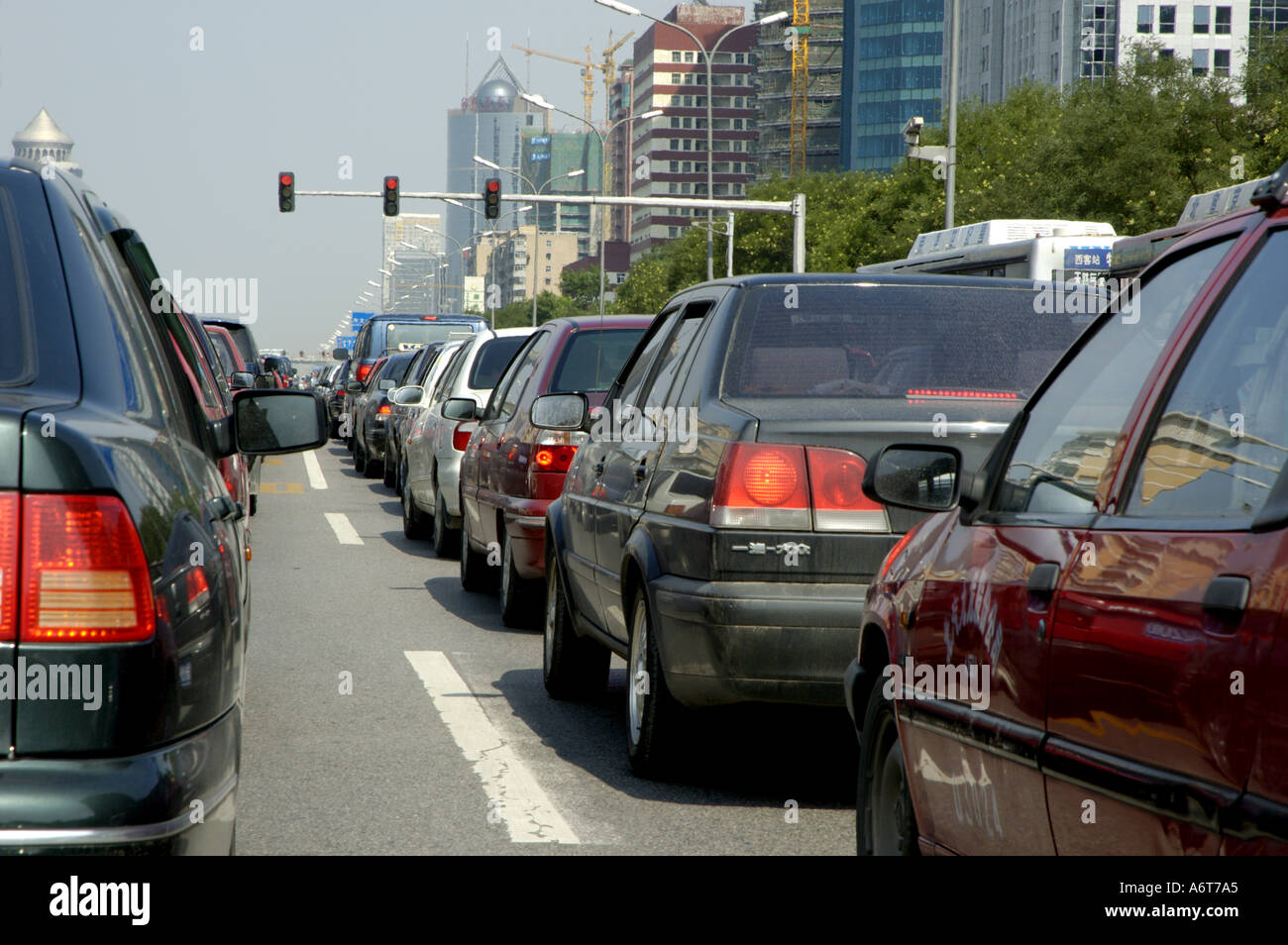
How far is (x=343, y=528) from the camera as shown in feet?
57.0

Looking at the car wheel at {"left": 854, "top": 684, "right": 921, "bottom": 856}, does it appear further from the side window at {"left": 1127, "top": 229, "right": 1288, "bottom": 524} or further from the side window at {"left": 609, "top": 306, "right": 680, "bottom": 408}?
the side window at {"left": 609, "top": 306, "right": 680, "bottom": 408}

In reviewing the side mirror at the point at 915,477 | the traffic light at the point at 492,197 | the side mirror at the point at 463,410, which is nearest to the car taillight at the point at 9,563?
the side mirror at the point at 915,477

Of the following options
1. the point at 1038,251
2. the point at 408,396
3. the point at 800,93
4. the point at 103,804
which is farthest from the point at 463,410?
the point at 800,93

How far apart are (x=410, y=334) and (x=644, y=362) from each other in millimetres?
30229

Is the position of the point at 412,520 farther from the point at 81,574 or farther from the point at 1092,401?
the point at 81,574

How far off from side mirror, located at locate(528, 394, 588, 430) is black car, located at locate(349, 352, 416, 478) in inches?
601

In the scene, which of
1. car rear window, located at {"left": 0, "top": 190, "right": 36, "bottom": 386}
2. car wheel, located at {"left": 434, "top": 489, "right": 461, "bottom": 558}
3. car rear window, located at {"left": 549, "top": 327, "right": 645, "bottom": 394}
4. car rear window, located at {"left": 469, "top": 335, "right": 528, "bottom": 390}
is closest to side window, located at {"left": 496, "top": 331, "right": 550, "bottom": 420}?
car rear window, located at {"left": 549, "top": 327, "right": 645, "bottom": 394}

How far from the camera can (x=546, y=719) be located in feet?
24.5

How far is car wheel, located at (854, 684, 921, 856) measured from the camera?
13.4 feet

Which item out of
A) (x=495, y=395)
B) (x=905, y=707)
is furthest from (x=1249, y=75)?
(x=905, y=707)

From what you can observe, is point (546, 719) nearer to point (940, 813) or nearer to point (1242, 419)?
point (940, 813)

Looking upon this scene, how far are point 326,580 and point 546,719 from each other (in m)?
5.66

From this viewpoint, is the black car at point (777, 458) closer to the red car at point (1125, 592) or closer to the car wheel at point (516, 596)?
the red car at point (1125, 592)

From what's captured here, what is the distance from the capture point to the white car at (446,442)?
46.0 ft
